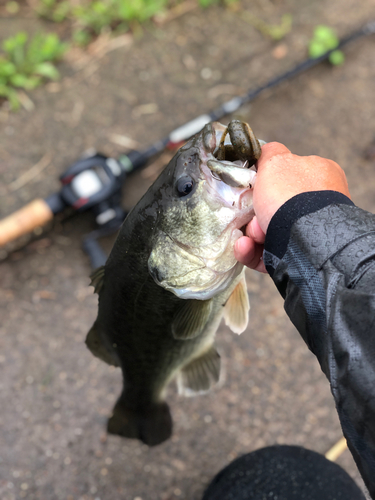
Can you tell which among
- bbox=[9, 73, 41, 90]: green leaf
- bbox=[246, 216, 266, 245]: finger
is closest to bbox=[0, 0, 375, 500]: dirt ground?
bbox=[9, 73, 41, 90]: green leaf

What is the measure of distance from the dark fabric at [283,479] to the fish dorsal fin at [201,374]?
413mm

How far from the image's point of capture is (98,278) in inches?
64.2

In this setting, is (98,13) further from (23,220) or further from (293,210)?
(293,210)

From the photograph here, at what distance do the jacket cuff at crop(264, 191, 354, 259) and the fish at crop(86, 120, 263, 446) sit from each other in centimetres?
18

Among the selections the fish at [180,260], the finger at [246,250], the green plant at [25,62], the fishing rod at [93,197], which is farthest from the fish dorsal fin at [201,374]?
the green plant at [25,62]

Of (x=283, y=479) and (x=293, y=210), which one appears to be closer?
(x=293, y=210)

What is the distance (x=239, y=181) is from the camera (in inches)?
52.7

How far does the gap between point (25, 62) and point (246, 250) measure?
3.12 meters

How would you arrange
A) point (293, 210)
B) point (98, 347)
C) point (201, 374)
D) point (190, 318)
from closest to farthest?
1. point (293, 210)
2. point (190, 318)
3. point (98, 347)
4. point (201, 374)

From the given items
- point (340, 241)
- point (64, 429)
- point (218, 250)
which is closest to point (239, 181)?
point (218, 250)

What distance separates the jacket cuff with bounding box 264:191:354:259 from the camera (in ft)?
3.92

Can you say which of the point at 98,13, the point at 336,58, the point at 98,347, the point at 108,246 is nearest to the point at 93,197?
the point at 108,246

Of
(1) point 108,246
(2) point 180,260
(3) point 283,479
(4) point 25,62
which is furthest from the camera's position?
(4) point 25,62

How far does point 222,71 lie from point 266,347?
243 centimetres
